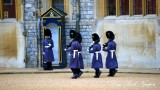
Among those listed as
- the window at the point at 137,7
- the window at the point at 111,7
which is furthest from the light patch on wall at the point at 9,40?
the window at the point at 137,7

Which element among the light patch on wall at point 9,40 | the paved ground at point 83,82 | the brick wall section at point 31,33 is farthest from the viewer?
the light patch on wall at point 9,40

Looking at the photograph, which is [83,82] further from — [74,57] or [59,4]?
[59,4]

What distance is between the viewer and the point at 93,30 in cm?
2002

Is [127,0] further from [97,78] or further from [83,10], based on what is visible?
[97,78]

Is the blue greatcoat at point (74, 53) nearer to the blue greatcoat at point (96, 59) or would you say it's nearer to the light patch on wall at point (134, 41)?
the blue greatcoat at point (96, 59)

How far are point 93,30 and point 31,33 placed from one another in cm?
261

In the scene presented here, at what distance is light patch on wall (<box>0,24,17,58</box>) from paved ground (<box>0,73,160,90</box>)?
4.20 meters

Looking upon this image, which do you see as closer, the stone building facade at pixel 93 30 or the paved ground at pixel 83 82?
the paved ground at pixel 83 82

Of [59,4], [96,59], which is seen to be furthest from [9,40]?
[96,59]

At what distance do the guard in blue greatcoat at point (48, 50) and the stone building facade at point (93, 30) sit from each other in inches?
53.5

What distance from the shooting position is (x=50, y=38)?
62.1 ft

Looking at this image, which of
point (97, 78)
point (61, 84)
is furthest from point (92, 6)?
point (61, 84)

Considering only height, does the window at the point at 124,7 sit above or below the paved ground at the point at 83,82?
above

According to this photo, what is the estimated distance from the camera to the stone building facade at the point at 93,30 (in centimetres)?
1883
